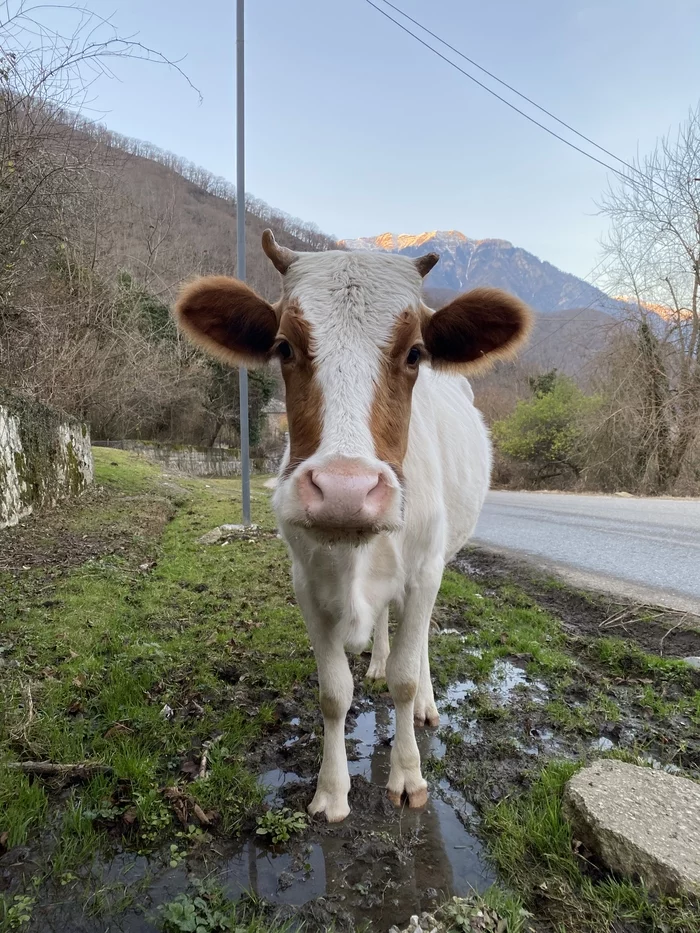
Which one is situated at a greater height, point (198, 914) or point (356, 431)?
point (356, 431)

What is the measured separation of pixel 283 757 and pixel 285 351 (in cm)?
223

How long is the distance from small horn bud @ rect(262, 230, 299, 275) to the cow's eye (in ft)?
1.58

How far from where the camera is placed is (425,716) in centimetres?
345

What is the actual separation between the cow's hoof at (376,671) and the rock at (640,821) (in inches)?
69.7

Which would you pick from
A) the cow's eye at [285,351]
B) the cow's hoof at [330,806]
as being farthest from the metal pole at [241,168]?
the cow's hoof at [330,806]

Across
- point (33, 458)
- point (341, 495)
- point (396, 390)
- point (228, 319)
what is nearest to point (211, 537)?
point (33, 458)

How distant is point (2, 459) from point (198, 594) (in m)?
4.26

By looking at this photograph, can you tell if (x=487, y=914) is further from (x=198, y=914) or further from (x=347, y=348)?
(x=347, y=348)

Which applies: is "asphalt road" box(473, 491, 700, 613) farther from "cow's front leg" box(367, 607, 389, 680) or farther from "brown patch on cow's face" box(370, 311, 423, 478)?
"brown patch on cow's face" box(370, 311, 423, 478)

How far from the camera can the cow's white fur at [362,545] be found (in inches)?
83.9

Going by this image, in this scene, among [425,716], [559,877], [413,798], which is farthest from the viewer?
[425,716]

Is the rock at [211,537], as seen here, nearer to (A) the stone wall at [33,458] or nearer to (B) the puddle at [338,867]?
(A) the stone wall at [33,458]

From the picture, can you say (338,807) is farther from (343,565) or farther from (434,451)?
(434,451)

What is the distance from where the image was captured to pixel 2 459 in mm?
8008
